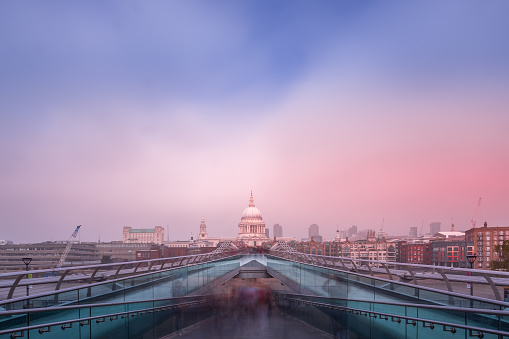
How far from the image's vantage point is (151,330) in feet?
28.0

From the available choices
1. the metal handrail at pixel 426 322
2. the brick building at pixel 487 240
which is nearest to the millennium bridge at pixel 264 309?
the metal handrail at pixel 426 322

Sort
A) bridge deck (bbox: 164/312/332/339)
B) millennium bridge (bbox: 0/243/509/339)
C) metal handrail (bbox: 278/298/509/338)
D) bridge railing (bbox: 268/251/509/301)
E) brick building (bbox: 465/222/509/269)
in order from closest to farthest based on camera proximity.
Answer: metal handrail (bbox: 278/298/509/338), millennium bridge (bbox: 0/243/509/339), bridge railing (bbox: 268/251/509/301), bridge deck (bbox: 164/312/332/339), brick building (bbox: 465/222/509/269)

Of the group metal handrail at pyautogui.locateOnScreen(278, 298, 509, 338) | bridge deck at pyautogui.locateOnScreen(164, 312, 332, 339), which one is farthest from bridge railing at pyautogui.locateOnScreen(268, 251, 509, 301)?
bridge deck at pyautogui.locateOnScreen(164, 312, 332, 339)

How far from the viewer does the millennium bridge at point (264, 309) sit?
5.43 metres

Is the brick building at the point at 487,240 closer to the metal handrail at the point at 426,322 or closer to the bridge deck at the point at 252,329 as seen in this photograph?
the bridge deck at the point at 252,329

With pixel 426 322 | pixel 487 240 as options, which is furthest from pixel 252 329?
pixel 487 240

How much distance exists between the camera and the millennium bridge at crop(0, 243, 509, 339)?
5426 mm

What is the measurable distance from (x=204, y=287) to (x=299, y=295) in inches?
114

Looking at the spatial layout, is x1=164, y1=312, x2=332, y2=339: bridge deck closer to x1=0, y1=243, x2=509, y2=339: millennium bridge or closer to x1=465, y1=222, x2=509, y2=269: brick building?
x1=0, y1=243, x2=509, y2=339: millennium bridge

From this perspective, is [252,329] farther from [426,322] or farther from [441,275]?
[426,322]

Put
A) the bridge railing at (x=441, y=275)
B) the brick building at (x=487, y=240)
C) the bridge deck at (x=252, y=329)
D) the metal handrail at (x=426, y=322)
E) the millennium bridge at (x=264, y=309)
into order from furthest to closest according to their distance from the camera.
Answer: the brick building at (x=487, y=240) < the bridge deck at (x=252, y=329) < the bridge railing at (x=441, y=275) < the millennium bridge at (x=264, y=309) < the metal handrail at (x=426, y=322)

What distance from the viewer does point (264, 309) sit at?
48.3ft

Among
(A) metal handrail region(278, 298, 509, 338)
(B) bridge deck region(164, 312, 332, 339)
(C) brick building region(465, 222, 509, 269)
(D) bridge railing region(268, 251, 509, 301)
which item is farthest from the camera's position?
(C) brick building region(465, 222, 509, 269)

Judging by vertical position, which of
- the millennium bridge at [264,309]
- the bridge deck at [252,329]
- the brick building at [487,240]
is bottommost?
the brick building at [487,240]
